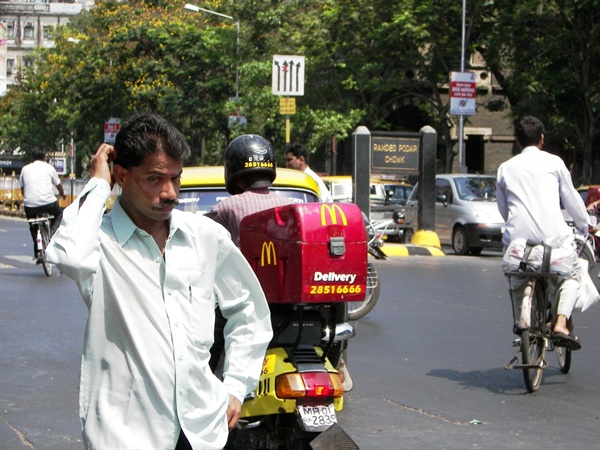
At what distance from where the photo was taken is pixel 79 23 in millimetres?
70500

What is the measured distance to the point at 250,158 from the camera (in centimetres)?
603

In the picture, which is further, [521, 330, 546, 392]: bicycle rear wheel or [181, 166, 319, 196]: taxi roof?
[521, 330, 546, 392]: bicycle rear wheel

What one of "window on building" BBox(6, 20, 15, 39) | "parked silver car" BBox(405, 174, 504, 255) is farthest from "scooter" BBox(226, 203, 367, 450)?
"window on building" BBox(6, 20, 15, 39)

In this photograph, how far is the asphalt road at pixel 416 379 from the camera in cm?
742

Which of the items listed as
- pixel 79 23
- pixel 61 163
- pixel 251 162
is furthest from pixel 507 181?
pixel 79 23

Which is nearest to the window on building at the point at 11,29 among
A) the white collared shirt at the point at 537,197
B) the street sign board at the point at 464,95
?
the street sign board at the point at 464,95

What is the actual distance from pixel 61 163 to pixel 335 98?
16694mm

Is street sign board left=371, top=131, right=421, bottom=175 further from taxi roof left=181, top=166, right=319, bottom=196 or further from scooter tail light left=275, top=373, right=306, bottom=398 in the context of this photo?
scooter tail light left=275, top=373, right=306, bottom=398

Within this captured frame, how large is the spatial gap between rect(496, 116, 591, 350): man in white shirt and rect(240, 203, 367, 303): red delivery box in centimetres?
377

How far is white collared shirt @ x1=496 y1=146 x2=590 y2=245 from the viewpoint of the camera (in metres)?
9.02

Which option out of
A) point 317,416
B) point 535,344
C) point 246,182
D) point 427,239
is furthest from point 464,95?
point 317,416

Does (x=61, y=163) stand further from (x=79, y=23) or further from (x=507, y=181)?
(x=507, y=181)

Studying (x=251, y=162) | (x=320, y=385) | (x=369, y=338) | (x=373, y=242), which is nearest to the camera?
(x=320, y=385)

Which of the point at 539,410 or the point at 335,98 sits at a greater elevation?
the point at 335,98
